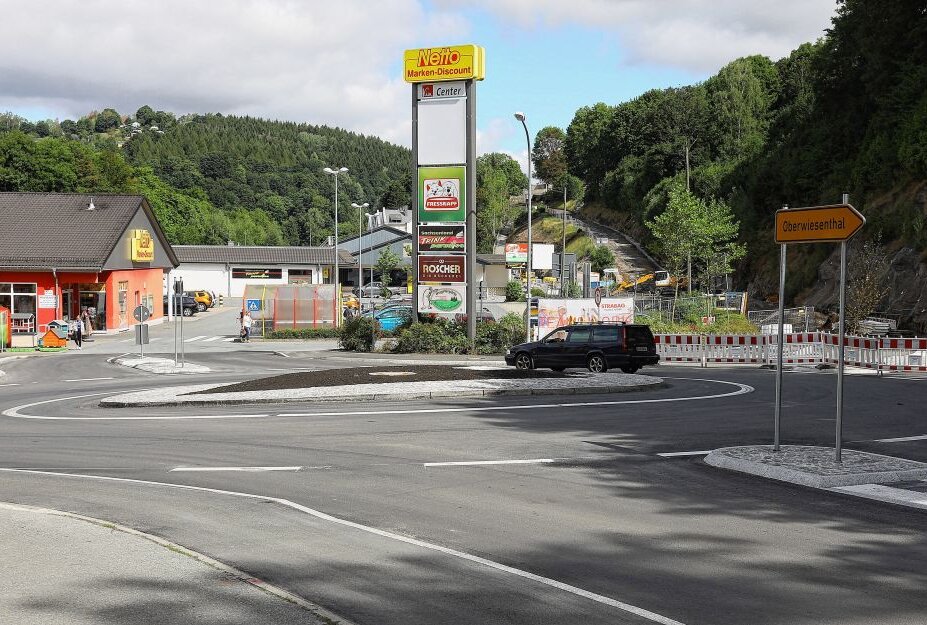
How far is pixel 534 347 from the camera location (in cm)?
3077

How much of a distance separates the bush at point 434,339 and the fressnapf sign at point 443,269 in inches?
76.3

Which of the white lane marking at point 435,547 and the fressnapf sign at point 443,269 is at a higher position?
the fressnapf sign at point 443,269

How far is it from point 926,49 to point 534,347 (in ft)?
128

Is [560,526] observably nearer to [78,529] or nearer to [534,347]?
[78,529]

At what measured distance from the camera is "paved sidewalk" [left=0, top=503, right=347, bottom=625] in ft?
21.8

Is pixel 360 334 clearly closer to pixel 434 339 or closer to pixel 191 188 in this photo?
pixel 434 339

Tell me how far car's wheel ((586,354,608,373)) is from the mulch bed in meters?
3.54

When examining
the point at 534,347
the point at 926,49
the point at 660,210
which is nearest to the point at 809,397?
the point at 534,347

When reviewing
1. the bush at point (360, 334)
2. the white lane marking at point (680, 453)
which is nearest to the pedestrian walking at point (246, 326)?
the bush at point (360, 334)

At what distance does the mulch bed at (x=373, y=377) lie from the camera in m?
24.3

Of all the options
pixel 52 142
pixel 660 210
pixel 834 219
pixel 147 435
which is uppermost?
pixel 52 142

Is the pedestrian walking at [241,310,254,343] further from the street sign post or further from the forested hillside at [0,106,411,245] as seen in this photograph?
the forested hillside at [0,106,411,245]

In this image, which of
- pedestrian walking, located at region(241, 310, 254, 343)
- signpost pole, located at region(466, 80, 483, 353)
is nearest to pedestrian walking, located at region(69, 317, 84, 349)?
pedestrian walking, located at region(241, 310, 254, 343)

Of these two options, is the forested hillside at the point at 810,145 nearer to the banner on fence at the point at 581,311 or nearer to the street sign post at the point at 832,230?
the banner on fence at the point at 581,311
